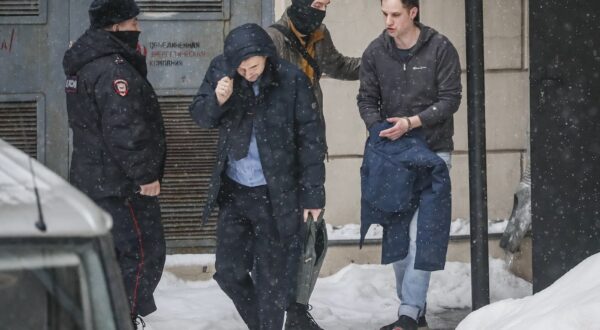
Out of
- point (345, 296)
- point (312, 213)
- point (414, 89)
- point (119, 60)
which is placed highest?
point (119, 60)

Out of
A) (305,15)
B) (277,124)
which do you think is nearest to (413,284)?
(277,124)

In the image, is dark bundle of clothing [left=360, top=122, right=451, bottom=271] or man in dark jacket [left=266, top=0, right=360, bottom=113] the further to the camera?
man in dark jacket [left=266, top=0, right=360, bottom=113]

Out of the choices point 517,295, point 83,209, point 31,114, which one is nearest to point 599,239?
point 517,295

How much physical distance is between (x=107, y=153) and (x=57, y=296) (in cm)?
448

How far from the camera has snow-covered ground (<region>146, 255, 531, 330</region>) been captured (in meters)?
7.50

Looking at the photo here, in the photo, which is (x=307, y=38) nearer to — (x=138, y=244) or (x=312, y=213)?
(x=312, y=213)

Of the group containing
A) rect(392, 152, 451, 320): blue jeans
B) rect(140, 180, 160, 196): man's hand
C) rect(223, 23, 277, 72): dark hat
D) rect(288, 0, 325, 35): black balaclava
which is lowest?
rect(392, 152, 451, 320): blue jeans

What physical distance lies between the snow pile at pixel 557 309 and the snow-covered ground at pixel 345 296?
5.36ft

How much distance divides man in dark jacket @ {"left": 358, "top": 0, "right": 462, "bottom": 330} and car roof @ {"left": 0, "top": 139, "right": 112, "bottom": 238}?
4.50 m

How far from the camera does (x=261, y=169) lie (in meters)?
6.39

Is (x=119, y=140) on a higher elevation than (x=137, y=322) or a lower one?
higher

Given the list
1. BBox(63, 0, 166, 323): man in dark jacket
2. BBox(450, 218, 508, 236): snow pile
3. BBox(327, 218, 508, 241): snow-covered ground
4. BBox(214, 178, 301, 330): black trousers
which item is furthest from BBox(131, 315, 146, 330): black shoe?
BBox(450, 218, 508, 236): snow pile

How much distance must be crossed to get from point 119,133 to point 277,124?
2.70 feet

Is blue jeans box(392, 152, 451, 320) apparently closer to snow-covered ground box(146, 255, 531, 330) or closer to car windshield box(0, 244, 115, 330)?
snow-covered ground box(146, 255, 531, 330)
